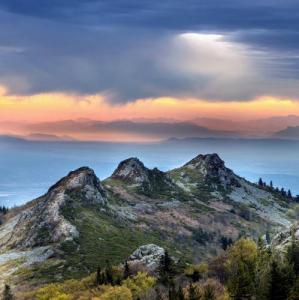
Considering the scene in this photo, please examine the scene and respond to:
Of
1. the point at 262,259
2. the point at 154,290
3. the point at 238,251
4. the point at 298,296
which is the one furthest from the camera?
the point at 238,251

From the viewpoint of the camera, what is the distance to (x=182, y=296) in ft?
498

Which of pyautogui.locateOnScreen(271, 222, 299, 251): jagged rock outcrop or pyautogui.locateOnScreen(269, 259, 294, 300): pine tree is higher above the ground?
pyautogui.locateOnScreen(271, 222, 299, 251): jagged rock outcrop

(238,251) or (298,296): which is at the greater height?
(238,251)

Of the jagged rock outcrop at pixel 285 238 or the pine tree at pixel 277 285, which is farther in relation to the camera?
the jagged rock outcrop at pixel 285 238

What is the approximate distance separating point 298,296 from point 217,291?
132 feet

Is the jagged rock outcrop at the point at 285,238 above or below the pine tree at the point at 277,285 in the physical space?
above

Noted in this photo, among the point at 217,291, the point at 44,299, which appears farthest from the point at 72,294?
the point at 217,291

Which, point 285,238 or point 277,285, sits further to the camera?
point 285,238

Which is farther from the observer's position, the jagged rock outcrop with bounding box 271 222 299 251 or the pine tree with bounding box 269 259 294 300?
the jagged rock outcrop with bounding box 271 222 299 251

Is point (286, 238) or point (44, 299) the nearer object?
point (286, 238)

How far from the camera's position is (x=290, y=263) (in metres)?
150

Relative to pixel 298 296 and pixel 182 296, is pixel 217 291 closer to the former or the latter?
pixel 182 296

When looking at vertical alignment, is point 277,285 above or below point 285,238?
below

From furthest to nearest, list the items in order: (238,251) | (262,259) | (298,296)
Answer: (238,251)
(262,259)
(298,296)
